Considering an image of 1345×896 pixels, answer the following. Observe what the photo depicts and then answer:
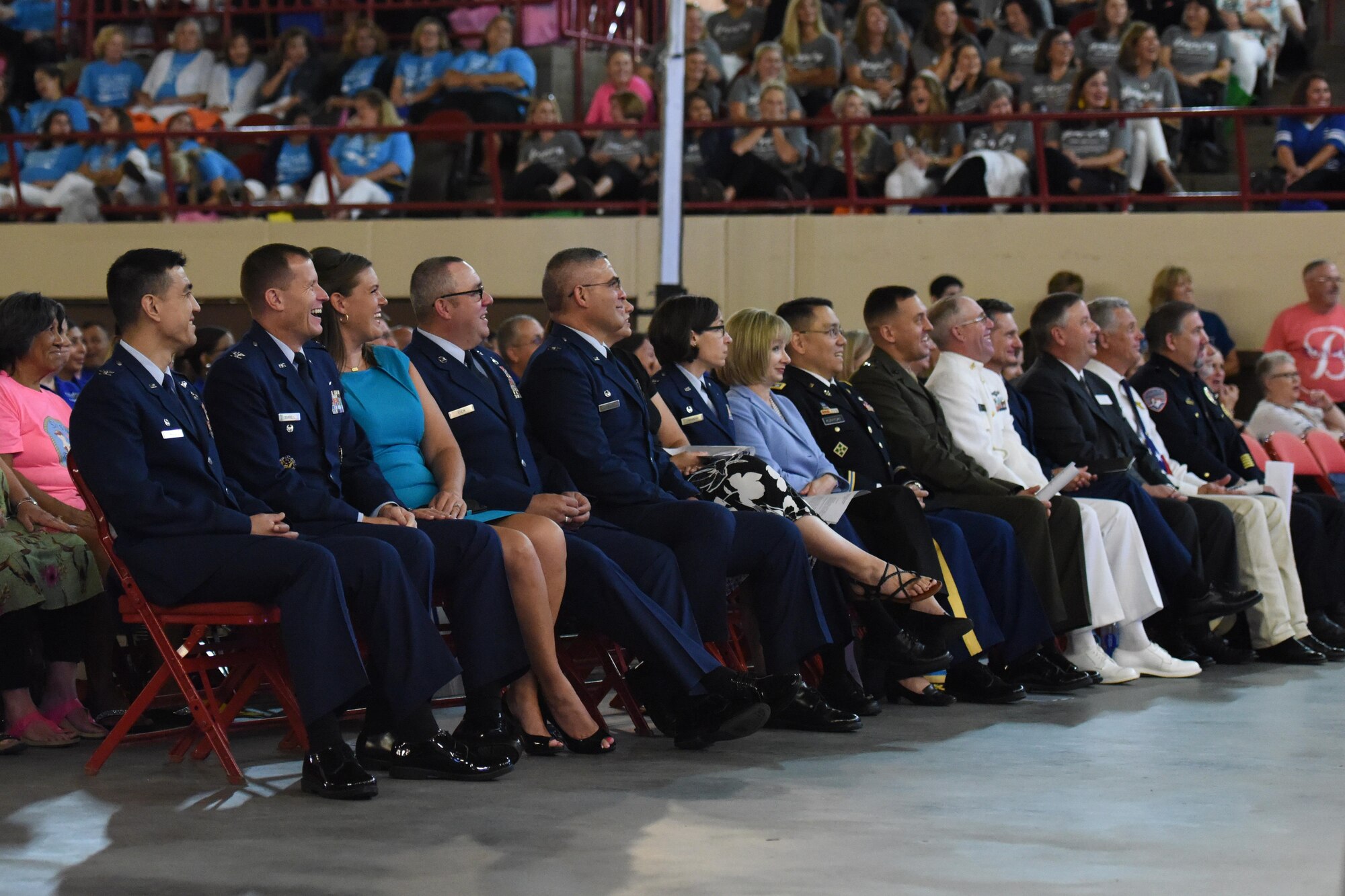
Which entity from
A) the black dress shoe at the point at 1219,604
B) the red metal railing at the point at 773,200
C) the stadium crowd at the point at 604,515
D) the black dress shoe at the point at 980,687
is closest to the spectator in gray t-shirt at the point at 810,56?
the red metal railing at the point at 773,200

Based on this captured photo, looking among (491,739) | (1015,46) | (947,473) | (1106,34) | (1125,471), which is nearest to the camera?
(491,739)

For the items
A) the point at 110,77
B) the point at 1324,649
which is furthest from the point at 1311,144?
the point at 110,77

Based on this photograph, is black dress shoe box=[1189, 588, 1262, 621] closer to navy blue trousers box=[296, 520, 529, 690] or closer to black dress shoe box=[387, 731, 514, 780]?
navy blue trousers box=[296, 520, 529, 690]

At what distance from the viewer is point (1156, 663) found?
6.84 metres

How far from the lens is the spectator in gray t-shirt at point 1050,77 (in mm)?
11594

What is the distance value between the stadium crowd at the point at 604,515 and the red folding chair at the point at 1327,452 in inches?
28.4

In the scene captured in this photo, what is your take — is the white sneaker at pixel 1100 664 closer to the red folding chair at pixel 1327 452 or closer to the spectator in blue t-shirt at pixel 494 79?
the red folding chair at pixel 1327 452

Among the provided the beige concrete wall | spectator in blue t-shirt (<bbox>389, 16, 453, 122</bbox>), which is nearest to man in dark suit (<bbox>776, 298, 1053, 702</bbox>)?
the beige concrete wall

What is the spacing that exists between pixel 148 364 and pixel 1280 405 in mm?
6315

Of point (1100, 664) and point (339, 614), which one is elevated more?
point (339, 614)

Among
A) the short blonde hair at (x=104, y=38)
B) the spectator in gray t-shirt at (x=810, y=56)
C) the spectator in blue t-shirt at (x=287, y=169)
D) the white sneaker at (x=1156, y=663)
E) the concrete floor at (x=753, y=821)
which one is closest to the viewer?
the concrete floor at (x=753, y=821)

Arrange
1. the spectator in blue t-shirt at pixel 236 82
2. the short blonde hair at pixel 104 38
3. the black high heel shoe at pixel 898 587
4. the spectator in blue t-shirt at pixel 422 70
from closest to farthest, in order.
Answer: the black high heel shoe at pixel 898 587, the spectator in blue t-shirt at pixel 422 70, the spectator in blue t-shirt at pixel 236 82, the short blonde hair at pixel 104 38

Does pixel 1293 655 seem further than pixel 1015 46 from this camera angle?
No

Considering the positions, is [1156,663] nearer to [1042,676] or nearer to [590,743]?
[1042,676]
